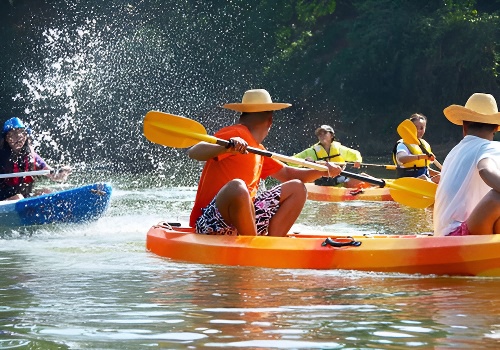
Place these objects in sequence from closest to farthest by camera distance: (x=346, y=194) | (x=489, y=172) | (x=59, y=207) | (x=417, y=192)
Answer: (x=489, y=172)
(x=417, y=192)
(x=59, y=207)
(x=346, y=194)

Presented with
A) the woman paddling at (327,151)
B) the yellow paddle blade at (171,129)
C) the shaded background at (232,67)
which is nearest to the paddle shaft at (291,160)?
the yellow paddle blade at (171,129)

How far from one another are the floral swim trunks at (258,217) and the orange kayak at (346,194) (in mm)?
5811

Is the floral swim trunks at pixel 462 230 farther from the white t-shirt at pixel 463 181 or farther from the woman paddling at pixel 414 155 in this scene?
the woman paddling at pixel 414 155

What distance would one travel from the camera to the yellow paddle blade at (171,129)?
698 cm

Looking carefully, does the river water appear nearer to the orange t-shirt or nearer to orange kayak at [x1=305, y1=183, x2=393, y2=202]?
the orange t-shirt

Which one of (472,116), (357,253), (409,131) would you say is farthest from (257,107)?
(409,131)

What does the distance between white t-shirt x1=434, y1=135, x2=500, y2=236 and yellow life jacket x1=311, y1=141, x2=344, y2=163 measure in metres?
7.49

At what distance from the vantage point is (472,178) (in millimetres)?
6000

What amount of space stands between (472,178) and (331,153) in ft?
25.9

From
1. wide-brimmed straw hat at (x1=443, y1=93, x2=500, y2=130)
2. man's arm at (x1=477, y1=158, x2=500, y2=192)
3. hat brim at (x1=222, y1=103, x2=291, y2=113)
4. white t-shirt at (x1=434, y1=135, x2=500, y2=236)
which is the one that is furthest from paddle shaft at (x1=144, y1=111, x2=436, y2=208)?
man's arm at (x1=477, y1=158, x2=500, y2=192)

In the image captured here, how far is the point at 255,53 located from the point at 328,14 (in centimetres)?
282

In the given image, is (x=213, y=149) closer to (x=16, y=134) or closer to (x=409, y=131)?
(x=16, y=134)

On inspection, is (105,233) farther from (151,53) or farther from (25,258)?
(151,53)

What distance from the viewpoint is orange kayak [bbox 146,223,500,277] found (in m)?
6.02
